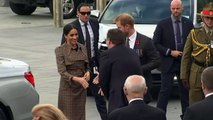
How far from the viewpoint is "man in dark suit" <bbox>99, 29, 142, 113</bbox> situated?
749cm

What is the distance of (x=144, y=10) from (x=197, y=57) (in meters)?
4.23

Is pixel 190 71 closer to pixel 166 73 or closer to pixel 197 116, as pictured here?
pixel 166 73

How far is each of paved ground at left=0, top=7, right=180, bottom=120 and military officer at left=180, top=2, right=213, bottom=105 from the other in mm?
1624

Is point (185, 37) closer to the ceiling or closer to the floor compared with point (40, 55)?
closer to the ceiling

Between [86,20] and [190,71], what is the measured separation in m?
1.69

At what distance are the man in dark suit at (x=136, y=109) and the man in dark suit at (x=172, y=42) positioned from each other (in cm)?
395

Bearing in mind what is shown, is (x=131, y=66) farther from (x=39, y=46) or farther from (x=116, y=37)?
(x=39, y=46)

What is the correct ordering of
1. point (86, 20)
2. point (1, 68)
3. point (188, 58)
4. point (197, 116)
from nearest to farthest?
point (197, 116) < point (1, 68) < point (188, 58) < point (86, 20)

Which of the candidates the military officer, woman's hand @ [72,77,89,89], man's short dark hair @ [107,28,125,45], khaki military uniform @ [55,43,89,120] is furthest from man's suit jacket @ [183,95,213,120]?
the military officer

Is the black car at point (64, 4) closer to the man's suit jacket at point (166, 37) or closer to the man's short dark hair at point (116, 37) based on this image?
Result: the man's suit jacket at point (166, 37)

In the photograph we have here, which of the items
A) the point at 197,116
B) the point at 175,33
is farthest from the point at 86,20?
the point at 197,116

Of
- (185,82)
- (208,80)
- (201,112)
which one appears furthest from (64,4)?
(201,112)

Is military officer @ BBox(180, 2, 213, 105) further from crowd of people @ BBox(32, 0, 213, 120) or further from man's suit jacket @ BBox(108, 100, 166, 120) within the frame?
man's suit jacket @ BBox(108, 100, 166, 120)

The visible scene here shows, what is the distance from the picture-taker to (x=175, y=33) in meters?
9.72
